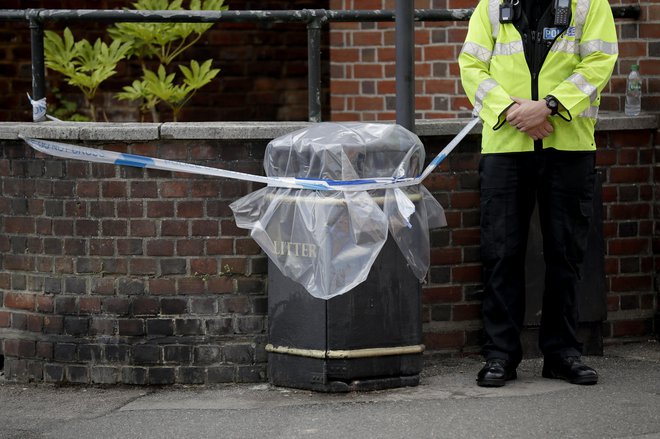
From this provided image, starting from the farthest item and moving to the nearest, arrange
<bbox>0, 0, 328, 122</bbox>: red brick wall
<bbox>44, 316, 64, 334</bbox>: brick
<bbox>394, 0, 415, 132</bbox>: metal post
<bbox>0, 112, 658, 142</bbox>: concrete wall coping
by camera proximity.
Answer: <bbox>0, 0, 328, 122</bbox>: red brick wall → <bbox>44, 316, 64, 334</bbox>: brick → <bbox>0, 112, 658, 142</bbox>: concrete wall coping → <bbox>394, 0, 415, 132</bbox>: metal post

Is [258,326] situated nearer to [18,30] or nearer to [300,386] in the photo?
[300,386]

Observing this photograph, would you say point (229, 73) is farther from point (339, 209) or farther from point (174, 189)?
point (339, 209)

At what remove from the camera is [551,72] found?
6.36 metres

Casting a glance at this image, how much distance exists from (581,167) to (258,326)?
193 cm

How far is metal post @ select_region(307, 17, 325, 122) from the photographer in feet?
23.2

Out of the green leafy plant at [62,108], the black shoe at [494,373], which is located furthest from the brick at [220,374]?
the green leafy plant at [62,108]

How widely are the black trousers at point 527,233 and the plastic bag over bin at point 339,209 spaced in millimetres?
366

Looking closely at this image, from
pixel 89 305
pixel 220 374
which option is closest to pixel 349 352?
pixel 220 374

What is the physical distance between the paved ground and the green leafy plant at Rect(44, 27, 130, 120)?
1.94 m

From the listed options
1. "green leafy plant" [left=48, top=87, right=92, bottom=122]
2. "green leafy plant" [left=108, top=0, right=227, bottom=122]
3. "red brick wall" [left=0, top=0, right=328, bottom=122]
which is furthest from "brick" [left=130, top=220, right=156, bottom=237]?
"red brick wall" [left=0, top=0, right=328, bottom=122]

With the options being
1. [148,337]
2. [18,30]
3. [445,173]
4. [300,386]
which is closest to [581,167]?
[445,173]

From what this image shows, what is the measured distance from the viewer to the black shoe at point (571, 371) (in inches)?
257

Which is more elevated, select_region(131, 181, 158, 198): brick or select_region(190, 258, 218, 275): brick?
select_region(131, 181, 158, 198): brick

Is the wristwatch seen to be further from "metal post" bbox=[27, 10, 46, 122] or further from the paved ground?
"metal post" bbox=[27, 10, 46, 122]
